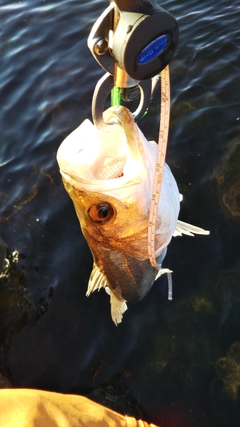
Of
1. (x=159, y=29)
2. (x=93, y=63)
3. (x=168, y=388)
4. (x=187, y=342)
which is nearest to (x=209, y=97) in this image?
(x=93, y=63)

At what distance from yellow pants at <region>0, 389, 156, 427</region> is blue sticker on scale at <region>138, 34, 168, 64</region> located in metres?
1.52

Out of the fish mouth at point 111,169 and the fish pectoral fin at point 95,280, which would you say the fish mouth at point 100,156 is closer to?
the fish mouth at point 111,169

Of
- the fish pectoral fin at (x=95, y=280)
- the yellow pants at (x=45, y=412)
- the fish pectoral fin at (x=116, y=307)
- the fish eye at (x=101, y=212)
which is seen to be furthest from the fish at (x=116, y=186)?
the yellow pants at (x=45, y=412)

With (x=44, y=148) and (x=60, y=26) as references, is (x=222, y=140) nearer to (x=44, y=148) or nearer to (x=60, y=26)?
(x=44, y=148)

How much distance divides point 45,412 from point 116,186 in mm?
1124

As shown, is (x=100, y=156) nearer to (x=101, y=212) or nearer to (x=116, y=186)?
(x=116, y=186)

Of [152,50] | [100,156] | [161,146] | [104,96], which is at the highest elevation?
[152,50]

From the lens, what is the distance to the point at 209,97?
Answer: 536 cm

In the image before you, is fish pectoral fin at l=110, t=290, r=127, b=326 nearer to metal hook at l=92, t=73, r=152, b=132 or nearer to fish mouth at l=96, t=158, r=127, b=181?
fish mouth at l=96, t=158, r=127, b=181

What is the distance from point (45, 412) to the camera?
186 cm

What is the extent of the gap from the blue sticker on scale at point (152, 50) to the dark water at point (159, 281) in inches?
105

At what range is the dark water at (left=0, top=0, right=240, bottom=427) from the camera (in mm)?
3387

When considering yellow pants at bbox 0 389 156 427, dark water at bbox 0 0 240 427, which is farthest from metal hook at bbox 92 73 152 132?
dark water at bbox 0 0 240 427

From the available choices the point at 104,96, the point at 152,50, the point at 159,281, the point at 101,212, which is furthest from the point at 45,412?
the point at 159,281
